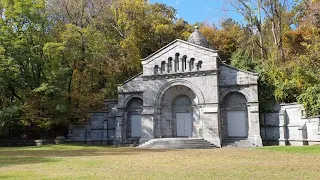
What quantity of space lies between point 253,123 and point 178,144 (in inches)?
250

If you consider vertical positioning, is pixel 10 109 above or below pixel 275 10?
below

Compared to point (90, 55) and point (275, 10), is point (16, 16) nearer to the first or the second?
point (90, 55)

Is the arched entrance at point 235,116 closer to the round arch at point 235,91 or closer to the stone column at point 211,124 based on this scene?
the round arch at point 235,91

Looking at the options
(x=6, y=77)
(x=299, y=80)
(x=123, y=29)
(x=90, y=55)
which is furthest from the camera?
(x=123, y=29)

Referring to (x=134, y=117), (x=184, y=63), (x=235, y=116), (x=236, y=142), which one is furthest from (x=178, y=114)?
(x=236, y=142)

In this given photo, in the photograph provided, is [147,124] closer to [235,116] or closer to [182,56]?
[182,56]

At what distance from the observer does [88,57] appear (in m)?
31.9

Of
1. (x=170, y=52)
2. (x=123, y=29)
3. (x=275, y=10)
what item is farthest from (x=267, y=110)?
(x=123, y=29)

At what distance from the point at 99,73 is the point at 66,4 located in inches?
335

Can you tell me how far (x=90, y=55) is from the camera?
31906 millimetres

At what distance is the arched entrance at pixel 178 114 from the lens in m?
27.9

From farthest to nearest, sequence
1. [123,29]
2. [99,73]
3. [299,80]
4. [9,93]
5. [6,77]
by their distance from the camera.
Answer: [123,29], [99,73], [9,93], [6,77], [299,80]

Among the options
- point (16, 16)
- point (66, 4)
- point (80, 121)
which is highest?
point (66, 4)

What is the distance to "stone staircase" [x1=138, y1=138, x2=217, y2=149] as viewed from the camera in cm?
2423
